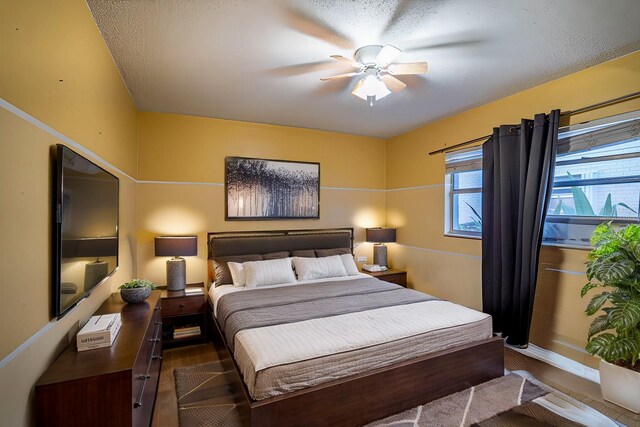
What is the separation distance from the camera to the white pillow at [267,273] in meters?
3.39

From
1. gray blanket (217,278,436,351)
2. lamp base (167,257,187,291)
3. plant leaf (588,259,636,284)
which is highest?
plant leaf (588,259,636,284)

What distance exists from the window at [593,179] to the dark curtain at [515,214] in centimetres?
25

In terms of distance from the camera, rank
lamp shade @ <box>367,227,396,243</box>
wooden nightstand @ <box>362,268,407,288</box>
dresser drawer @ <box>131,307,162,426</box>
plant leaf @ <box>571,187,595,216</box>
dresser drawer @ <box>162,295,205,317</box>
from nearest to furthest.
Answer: dresser drawer @ <box>131,307,162,426</box> → plant leaf @ <box>571,187,595,216</box> → dresser drawer @ <box>162,295,205,317</box> → wooden nightstand @ <box>362,268,407,288</box> → lamp shade @ <box>367,227,396,243</box>

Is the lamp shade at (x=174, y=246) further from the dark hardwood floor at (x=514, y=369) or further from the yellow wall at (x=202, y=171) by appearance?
the dark hardwood floor at (x=514, y=369)

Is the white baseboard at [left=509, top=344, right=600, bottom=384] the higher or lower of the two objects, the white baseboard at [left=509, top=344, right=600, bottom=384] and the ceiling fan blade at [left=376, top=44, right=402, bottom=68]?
the lower

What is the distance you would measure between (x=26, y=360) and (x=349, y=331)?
1.68m

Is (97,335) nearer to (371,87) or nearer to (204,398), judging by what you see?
(204,398)

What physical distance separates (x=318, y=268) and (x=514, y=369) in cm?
218

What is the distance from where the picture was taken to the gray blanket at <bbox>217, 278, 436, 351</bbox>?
94.6 inches

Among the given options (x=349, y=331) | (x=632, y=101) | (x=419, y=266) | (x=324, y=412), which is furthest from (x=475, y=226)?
(x=324, y=412)

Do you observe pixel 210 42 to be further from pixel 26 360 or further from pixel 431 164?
pixel 431 164

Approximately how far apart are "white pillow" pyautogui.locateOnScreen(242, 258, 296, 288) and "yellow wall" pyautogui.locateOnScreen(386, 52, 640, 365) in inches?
77.2

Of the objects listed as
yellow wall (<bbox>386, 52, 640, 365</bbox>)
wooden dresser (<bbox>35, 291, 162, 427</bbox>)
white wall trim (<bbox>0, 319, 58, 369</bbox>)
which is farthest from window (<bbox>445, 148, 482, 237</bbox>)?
white wall trim (<bbox>0, 319, 58, 369</bbox>)

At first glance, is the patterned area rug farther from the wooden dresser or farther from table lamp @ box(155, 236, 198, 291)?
table lamp @ box(155, 236, 198, 291)
